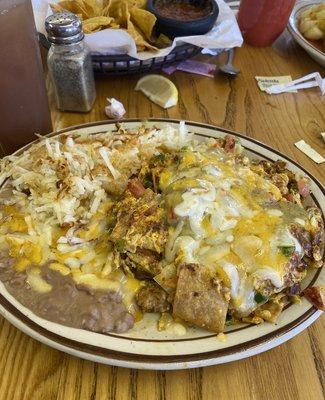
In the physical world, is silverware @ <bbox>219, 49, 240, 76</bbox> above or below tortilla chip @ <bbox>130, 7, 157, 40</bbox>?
below

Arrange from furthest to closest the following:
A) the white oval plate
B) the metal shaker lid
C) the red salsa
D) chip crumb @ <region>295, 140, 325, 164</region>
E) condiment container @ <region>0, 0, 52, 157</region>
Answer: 1. the red salsa
2. chip crumb @ <region>295, 140, 325, 164</region>
3. the metal shaker lid
4. condiment container @ <region>0, 0, 52, 157</region>
5. the white oval plate

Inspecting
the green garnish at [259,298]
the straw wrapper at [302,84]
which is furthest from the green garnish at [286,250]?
the straw wrapper at [302,84]

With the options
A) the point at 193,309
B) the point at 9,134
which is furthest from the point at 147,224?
the point at 9,134

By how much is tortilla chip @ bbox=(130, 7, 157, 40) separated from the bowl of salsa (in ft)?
0.22

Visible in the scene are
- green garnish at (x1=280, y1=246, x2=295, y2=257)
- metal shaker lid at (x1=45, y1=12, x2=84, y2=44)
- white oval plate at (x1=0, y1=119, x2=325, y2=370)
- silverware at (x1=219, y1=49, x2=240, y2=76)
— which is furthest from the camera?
silverware at (x1=219, y1=49, x2=240, y2=76)

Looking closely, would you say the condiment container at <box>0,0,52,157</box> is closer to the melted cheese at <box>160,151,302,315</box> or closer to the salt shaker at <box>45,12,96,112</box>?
the salt shaker at <box>45,12,96,112</box>

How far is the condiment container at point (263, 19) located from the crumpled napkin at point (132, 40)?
0.81ft

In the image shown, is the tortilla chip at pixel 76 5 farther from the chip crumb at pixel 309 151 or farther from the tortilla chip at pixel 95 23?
the chip crumb at pixel 309 151

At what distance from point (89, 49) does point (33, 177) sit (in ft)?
2.48

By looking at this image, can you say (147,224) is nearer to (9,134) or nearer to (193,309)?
(193,309)

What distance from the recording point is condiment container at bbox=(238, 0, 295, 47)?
7.64 ft

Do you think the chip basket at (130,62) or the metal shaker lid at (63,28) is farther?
the chip basket at (130,62)

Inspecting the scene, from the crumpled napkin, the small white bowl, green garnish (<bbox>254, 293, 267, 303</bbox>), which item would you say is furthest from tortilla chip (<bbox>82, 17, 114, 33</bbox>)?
green garnish (<bbox>254, 293, 267, 303</bbox>)

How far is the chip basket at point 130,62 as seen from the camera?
191 centimetres
